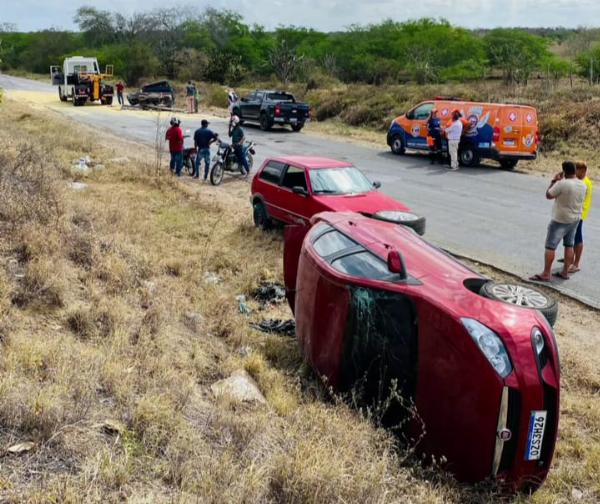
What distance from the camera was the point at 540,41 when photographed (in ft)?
191

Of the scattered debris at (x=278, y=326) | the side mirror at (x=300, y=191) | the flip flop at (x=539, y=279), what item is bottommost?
the scattered debris at (x=278, y=326)

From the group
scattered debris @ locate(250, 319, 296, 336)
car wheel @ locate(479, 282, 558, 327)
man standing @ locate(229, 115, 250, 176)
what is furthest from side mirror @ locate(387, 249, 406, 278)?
man standing @ locate(229, 115, 250, 176)

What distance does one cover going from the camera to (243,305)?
7.60 metres

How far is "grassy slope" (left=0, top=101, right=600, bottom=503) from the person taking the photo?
3305 mm

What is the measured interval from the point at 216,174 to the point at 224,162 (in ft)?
2.20

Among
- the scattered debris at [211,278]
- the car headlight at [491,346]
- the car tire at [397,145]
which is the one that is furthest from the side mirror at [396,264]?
the car tire at [397,145]

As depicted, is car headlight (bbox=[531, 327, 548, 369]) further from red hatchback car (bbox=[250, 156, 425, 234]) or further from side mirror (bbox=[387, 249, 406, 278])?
red hatchback car (bbox=[250, 156, 425, 234])

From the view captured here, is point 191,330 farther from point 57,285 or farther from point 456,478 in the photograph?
point 456,478

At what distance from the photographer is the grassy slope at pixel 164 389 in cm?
330

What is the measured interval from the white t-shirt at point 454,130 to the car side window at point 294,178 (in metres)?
9.11

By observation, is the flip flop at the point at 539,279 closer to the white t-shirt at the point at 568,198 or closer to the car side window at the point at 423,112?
the white t-shirt at the point at 568,198

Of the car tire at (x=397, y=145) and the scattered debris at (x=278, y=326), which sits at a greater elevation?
→ the car tire at (x=397, y=145)

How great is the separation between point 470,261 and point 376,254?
5189 millimetres

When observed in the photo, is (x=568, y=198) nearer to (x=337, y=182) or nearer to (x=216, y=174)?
(x=337, y=182)
